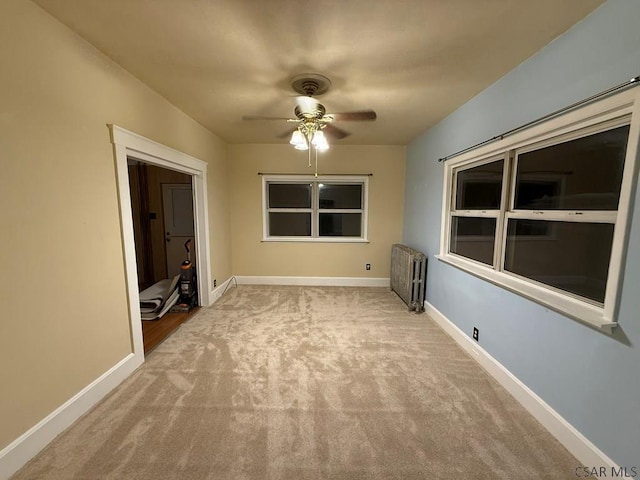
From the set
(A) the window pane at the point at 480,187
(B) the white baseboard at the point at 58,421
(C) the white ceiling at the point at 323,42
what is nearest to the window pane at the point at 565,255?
(A) the window pane at the point at 480,187

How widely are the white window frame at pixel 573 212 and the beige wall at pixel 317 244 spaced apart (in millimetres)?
2026

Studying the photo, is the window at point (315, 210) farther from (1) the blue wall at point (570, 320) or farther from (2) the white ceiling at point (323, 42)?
(1) the blue wall at point (570, 320)

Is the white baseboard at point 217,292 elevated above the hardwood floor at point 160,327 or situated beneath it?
elevated above

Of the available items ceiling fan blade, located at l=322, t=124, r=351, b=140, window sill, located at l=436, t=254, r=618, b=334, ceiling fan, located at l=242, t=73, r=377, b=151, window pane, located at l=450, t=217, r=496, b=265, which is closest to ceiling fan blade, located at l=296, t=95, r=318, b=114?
ceiling fan, located at l=242, t=73, r=377, b=151

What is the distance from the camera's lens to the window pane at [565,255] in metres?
1.48

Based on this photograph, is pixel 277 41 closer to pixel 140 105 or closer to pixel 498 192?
pixel 140 105

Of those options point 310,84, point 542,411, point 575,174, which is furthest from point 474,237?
point 310,84

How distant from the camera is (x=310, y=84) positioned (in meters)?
2.24

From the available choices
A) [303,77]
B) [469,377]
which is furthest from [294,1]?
[469,377]

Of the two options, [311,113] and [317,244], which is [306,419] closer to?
[311,113]

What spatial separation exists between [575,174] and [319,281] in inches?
147

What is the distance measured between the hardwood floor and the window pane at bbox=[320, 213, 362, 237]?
253cm

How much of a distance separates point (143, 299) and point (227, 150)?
267cm

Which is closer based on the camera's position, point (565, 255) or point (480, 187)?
point (565, 255)
